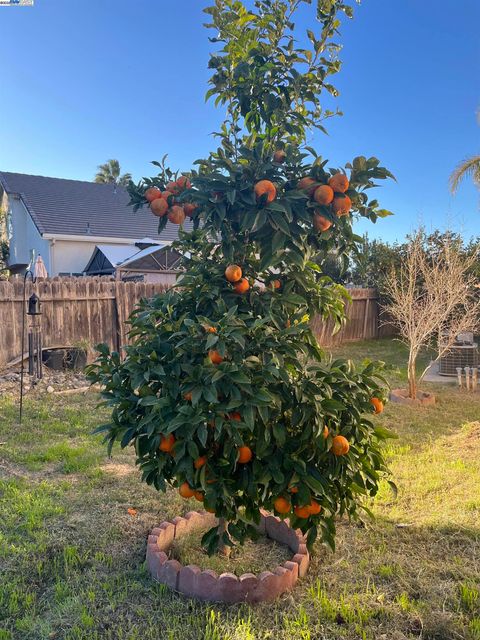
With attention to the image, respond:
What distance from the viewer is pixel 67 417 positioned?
17.4ft

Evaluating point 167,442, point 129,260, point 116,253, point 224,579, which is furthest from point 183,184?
point 116,253

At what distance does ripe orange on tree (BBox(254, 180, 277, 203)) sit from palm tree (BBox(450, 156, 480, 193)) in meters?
9.89

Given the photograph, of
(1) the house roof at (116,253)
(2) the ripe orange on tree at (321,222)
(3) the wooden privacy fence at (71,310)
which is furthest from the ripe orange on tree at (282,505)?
(1) the house roof at (116,253)

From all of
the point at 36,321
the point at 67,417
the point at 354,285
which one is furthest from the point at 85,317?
the point at 354,285

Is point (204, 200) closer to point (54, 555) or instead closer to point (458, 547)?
point (54, 555)

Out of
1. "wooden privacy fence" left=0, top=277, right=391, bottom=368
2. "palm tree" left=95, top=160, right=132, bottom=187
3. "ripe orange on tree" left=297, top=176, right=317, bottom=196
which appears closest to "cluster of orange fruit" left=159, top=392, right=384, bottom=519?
"ripe orange on tree" left=297, top=176, right=317, bottom=196

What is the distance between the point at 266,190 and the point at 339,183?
30cm

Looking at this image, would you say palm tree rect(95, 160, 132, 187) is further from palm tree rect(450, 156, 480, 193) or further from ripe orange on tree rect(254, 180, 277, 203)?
ripe orange on tree rect(254, 180, 277, 203)

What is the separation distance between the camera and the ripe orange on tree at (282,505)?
193 centimetres

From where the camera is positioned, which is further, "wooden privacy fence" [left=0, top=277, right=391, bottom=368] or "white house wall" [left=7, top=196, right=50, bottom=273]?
"white house wall" [left=7, top=196, right=50, bottom=273]

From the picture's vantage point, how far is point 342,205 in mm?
1830

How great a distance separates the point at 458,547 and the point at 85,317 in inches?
267

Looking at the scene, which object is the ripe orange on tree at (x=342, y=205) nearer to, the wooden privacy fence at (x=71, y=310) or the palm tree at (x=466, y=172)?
the wooden privacy fence at (x=71, y=310)

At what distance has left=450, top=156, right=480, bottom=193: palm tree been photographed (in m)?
10.1
